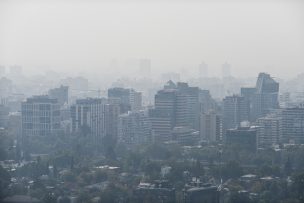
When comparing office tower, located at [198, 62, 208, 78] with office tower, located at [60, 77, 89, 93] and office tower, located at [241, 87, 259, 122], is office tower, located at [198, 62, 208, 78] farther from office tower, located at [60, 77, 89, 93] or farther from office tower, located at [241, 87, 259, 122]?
office tower, located at [241, 87, 259, 122]

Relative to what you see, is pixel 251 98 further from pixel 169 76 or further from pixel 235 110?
pixel 169 76

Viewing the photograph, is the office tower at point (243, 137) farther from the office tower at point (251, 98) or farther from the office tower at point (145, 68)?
the office tower at point (145, 68)

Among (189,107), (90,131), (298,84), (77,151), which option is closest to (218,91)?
(298,84)

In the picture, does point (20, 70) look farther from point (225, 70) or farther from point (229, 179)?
point (229, 179)

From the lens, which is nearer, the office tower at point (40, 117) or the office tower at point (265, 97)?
the office tower at point (40, 117)

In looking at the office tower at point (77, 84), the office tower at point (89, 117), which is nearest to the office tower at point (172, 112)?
the office tower at point (89, 117)

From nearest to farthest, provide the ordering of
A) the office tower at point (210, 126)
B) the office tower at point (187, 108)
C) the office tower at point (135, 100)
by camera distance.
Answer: the office tower at point (210, 126)
the office tower at point (187, 108)
the office tower at point (135, 100)

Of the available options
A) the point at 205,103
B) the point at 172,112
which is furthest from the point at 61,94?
the point at 172,112
